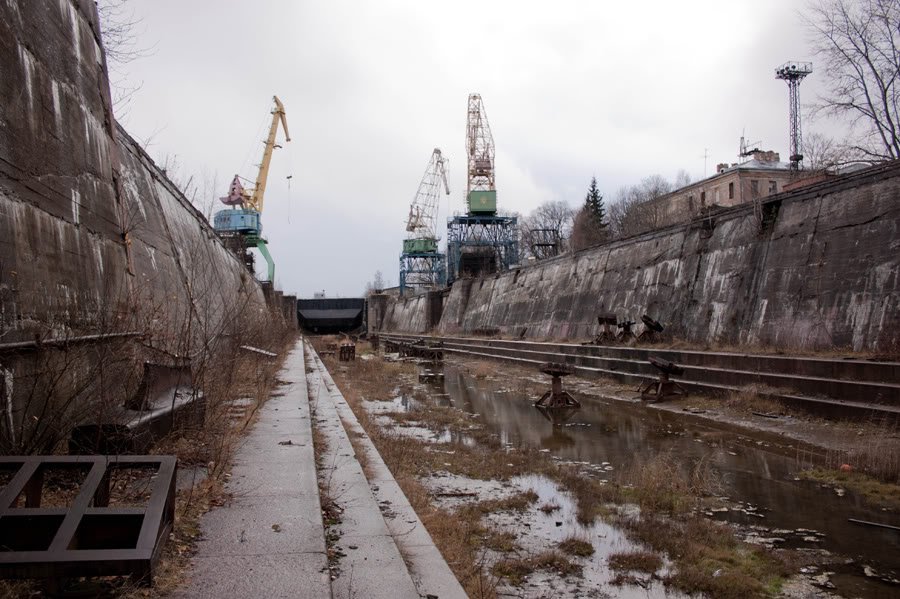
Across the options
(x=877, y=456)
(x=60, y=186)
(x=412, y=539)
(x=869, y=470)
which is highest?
(x=60, y=186)

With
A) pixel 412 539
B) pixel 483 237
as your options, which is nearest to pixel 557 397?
pixel 412 539

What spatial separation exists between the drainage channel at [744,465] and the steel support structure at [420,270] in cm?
7784

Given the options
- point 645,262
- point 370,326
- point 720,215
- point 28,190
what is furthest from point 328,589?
point 370,326

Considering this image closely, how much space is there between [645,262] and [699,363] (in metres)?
7.31

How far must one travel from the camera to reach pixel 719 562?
4.91m

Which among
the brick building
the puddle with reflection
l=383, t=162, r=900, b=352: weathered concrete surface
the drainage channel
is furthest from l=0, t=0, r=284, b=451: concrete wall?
the brick building

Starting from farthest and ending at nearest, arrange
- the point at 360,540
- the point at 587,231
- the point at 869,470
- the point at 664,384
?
1. the point at 587,231
2. the point at 664,384
3. the point at 869,470
4. the point at 360,540

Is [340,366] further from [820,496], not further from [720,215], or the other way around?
[820,496]

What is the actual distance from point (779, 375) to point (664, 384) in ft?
9.02

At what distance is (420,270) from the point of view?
94938mm

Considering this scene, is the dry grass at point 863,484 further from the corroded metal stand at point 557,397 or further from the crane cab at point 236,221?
the crane cab at point 236,221

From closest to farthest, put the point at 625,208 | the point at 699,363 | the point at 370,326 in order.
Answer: the point at 699,363
the point at 370,326
the point at 625,208

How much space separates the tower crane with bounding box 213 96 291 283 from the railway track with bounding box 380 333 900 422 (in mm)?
33700

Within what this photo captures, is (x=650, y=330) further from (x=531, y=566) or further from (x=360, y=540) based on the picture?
(x=360, y=540)
